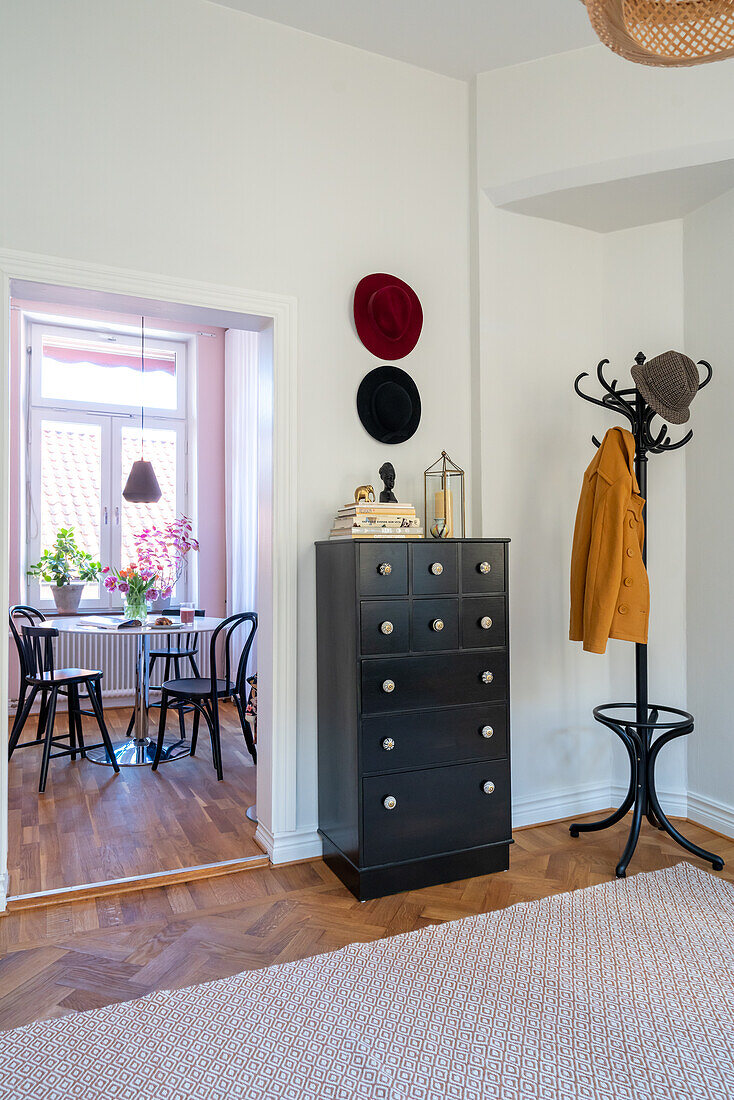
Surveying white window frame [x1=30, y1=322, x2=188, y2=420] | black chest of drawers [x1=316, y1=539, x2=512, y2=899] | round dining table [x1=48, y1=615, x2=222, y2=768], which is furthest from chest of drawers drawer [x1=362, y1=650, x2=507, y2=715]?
white window frame [x1=30, y1=322, x2=188, y2=420]

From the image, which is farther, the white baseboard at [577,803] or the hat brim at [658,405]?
the white baseboard at [577,803]

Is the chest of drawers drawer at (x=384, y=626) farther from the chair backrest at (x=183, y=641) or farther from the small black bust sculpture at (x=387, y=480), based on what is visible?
the chair backrest at (x=183, y=641)

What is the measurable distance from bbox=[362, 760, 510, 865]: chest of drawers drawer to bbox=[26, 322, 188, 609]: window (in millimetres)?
3989

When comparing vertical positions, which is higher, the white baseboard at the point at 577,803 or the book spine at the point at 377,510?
the book spine at the point at 377,510

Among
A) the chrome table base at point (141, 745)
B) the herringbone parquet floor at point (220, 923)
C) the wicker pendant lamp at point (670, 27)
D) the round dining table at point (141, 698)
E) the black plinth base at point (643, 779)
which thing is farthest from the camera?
the chrome table base at point (141, 745)

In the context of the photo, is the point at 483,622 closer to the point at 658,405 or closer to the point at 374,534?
the point at 374,534

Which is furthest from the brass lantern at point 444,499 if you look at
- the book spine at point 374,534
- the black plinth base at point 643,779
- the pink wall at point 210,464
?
the pink wall at point 210,464

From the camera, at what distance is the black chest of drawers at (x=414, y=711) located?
2.53 meters

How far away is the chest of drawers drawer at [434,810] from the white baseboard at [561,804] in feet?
1.67

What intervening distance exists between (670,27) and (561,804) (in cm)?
292

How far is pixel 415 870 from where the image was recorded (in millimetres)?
2605

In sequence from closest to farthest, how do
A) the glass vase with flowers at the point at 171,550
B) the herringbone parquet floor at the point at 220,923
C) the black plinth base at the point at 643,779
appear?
1. the herringbone parquet floor at the point at 220,923
2. the black plinth base at the point at 643,779
3. the glass vase with flowers at the point at 171,550

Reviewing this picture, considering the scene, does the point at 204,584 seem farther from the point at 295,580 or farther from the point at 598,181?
the point at 598,181

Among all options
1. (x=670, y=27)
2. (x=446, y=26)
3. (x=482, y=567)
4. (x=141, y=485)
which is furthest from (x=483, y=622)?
(x=141, y=485)
